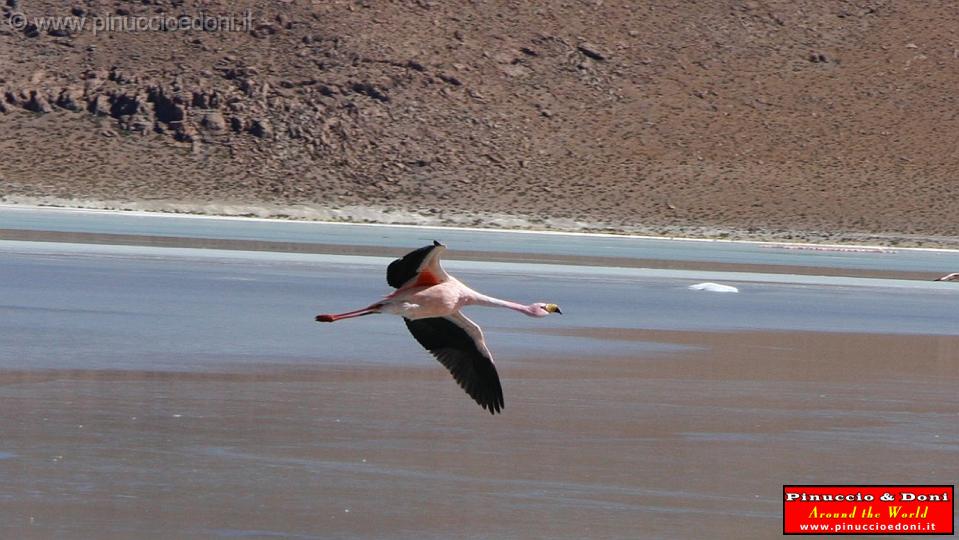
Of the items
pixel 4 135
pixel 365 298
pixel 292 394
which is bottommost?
pixel 4 135

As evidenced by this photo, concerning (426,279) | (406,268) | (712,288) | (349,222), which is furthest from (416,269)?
(349,222)

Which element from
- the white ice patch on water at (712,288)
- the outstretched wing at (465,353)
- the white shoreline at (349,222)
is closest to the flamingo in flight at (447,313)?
the outstretched wing at (465,353)

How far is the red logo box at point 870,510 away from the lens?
959cm

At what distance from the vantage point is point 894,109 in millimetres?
67875

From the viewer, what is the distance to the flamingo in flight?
1046 centimetres

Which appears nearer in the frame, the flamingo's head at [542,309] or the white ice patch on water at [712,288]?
the flamingo's head at [542,309]

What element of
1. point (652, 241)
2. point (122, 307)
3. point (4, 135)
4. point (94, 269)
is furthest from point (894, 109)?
point (122, 307)

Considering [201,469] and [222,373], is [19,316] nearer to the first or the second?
[222,373]

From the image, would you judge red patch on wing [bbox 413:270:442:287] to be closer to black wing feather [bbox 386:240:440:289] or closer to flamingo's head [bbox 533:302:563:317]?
black wing feather [bbox 386:240:440:289]

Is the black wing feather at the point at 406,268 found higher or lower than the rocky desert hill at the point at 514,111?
higher

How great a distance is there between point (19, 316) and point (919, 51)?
5765cm

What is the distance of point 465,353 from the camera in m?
11.0

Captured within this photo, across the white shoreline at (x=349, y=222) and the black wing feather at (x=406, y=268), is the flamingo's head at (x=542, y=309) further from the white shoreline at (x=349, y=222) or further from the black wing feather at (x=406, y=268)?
the white shoreline at (x=349, y=222)

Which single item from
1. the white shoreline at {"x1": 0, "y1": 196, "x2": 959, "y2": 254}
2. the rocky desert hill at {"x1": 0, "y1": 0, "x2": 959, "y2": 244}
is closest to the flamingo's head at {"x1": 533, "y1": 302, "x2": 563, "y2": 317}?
the white shoreline at {"x1": 0, "y1": 196, "x2": 959, "y2": 254}
